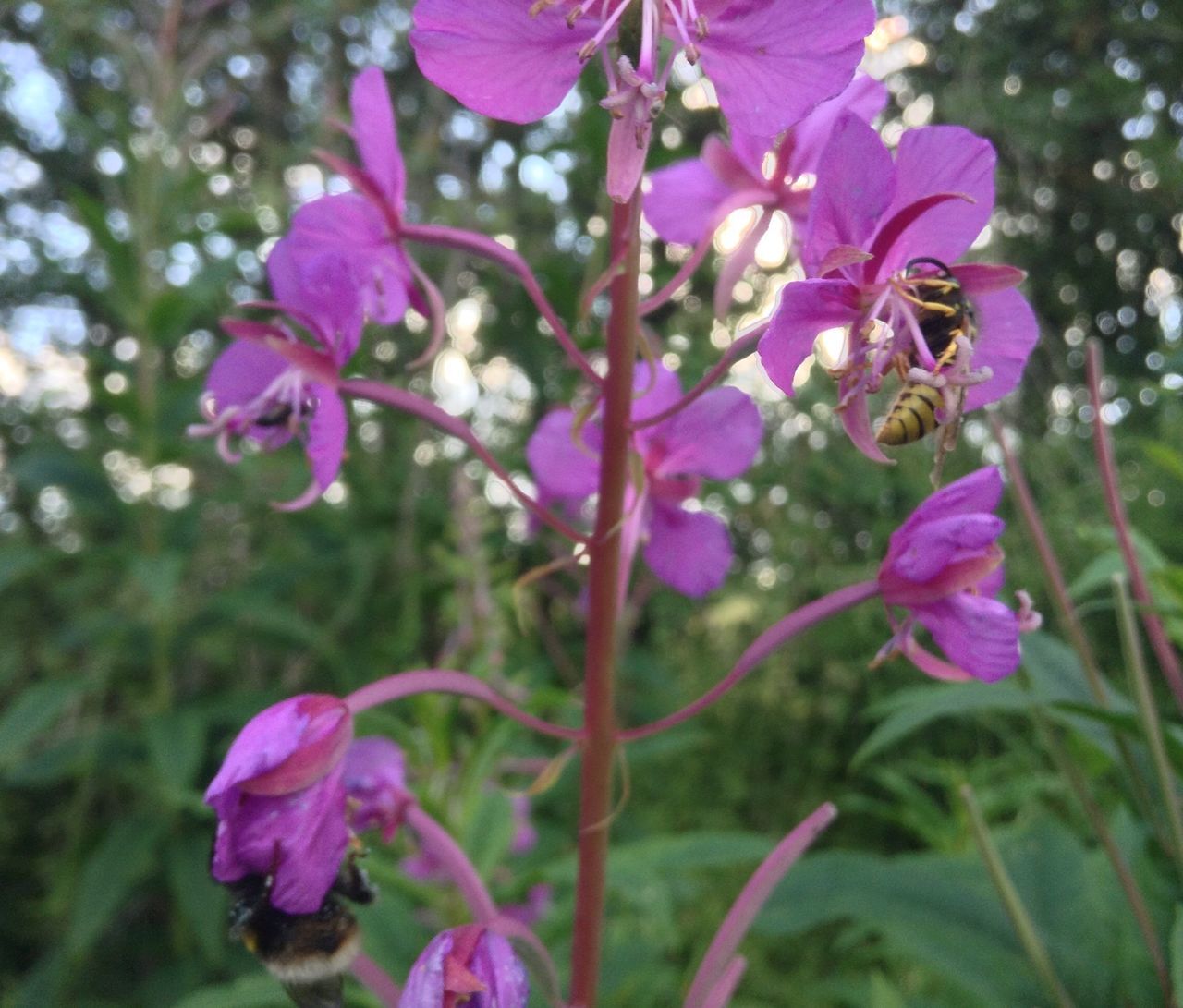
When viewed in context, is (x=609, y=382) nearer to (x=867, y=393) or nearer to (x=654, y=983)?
(x=867, y=393)

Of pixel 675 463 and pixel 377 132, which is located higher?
pixel 377 132

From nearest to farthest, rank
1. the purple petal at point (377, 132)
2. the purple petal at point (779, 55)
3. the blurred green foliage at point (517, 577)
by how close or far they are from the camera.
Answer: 1. the purple petal at point (779, 55)
2. the purple petal at point (377, 132)
3. the blurred green foliage at point (517, 577)

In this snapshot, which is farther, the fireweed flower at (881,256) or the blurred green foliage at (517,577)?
the blurred green foliage at (517,577)

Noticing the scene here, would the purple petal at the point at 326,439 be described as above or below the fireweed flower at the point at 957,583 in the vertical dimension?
above

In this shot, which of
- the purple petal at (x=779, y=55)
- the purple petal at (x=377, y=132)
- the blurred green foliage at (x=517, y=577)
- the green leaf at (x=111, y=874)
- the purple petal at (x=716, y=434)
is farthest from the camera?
the green leaf at (x=111, y=874)

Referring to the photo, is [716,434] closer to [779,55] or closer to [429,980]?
[779,55]

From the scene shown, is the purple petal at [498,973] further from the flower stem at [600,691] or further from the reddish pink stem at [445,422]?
the reddish pink stem at [445,422]

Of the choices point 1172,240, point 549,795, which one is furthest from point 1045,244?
point 549,795

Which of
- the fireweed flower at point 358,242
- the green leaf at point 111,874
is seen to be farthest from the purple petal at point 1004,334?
the green leaf at point 111,874

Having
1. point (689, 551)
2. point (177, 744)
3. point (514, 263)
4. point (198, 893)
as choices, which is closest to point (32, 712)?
point (177, 744)
